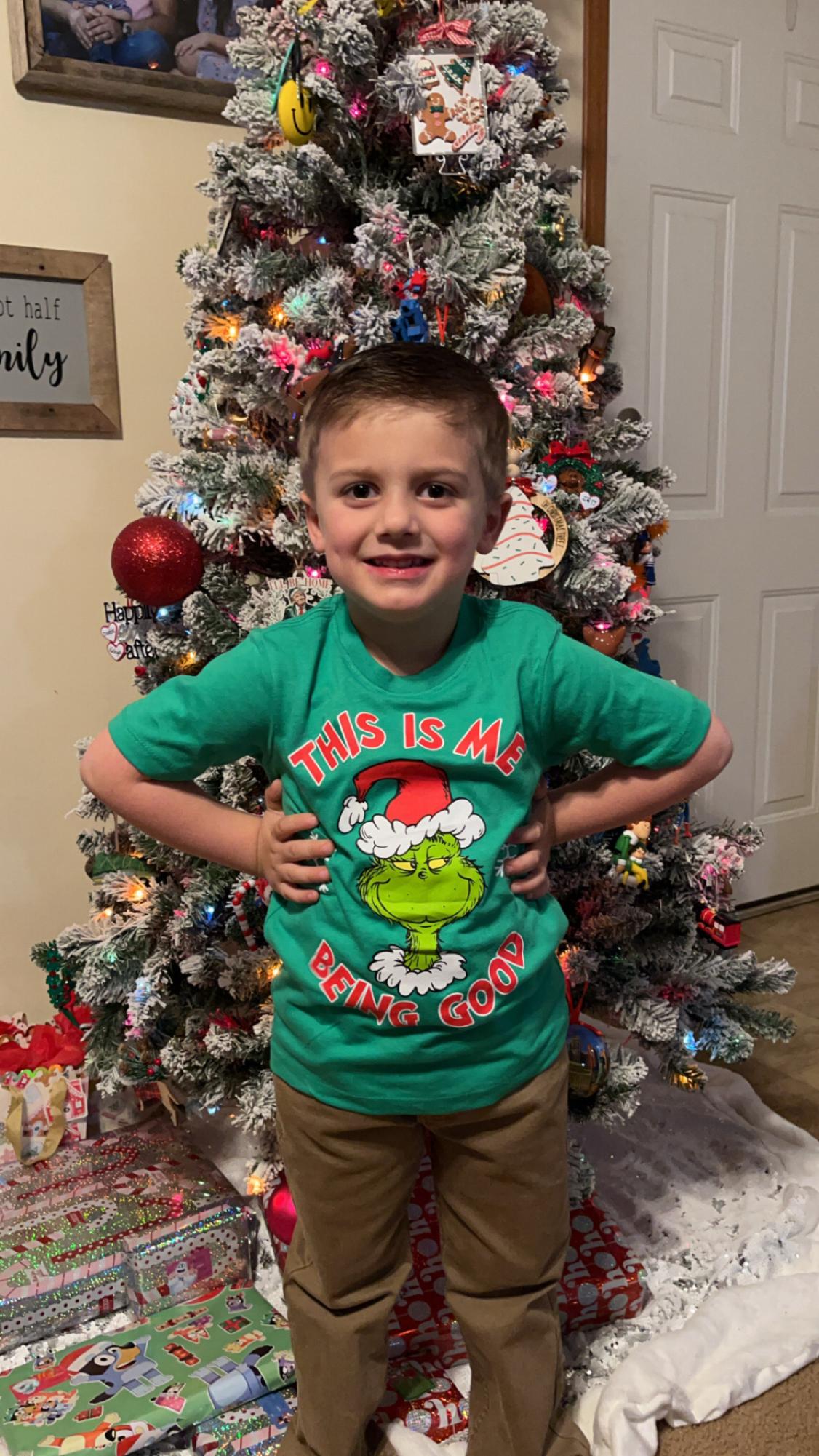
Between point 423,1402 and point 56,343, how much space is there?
1700 millimetres

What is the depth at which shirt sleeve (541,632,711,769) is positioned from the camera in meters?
0.92

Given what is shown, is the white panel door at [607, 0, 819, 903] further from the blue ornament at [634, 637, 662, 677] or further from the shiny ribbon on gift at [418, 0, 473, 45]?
the shiny ribbon on gift at [418, 0, 473, 45]

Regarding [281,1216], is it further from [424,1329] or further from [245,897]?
[245,897]

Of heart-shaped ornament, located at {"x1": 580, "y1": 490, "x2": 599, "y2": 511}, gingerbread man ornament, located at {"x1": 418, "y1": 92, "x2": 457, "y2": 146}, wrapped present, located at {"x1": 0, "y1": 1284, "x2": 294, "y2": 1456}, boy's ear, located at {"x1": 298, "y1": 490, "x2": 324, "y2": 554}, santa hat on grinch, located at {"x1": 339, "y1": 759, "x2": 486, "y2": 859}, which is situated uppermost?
gingerbread man ornament, located at {"x1": 418, "y1": 92, "x2": 457, "y2": 146}

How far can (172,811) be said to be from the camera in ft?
3.05

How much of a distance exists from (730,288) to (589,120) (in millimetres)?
494

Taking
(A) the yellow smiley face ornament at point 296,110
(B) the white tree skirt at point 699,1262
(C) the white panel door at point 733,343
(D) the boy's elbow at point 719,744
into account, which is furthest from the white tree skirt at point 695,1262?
(A) the yellow smiley face ornament at point 296,110

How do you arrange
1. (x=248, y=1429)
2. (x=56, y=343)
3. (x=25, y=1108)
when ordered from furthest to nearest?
Result: (x=56, y=343) → (x=25, y=1108) → (x=248, y=1429)

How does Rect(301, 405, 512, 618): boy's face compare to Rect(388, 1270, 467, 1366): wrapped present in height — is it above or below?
above

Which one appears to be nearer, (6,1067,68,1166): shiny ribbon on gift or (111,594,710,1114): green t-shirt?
(111,594,710,1114): green t-shirt

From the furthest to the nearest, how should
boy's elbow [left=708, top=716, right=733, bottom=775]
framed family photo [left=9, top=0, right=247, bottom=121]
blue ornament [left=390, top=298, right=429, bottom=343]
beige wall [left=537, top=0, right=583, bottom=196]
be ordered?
beige wall [left=537, top=0, right=583, bottom=196] → framed family photo [left=9, top=0, right=247, bottom=121] → blue ornament [left=390, top=298, right=429, bottom=343] → boy's elbow [left=708, top=716, right=733, bottom=775]

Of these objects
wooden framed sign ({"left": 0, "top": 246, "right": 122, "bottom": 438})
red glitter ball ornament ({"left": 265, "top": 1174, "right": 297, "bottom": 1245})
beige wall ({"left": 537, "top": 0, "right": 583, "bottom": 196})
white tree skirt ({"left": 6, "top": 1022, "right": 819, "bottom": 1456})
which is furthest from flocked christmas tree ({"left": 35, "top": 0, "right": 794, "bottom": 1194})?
beige wall ({"left": 537, "top": 0, "right": 583, "bottom": 196})

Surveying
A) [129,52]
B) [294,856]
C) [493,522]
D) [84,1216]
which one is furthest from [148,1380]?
[129,52]

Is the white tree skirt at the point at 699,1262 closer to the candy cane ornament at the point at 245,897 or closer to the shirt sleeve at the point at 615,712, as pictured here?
the candy cane ornament at the point at 245,897
